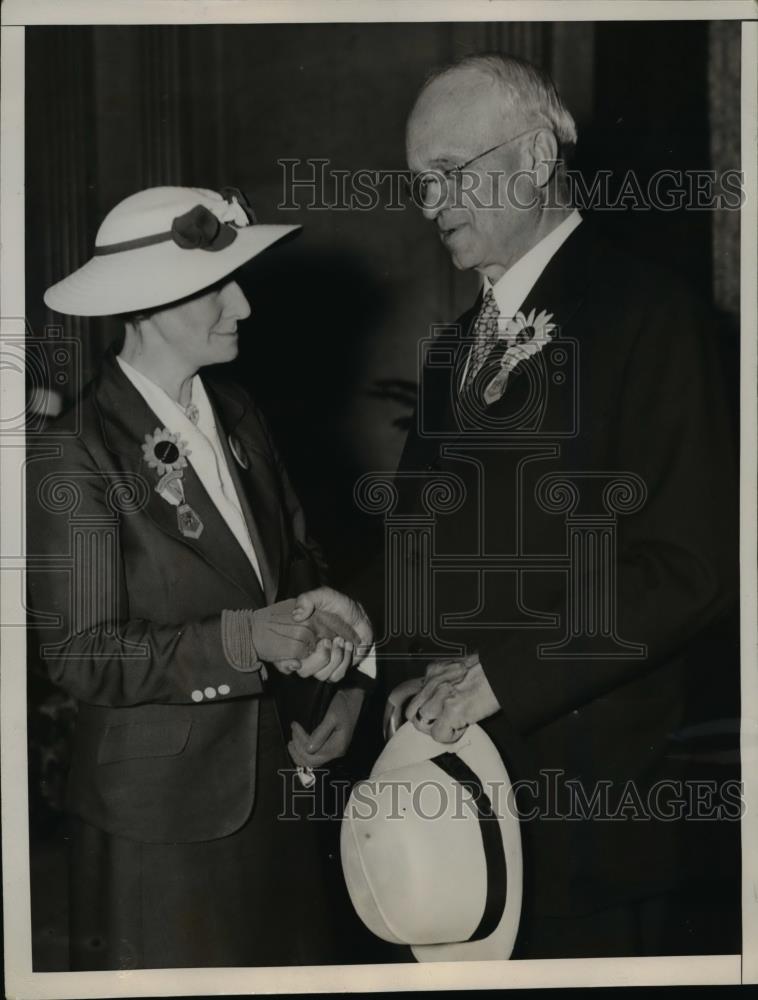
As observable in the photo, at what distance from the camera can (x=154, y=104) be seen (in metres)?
2.51

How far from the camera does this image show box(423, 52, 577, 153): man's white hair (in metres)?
2.49

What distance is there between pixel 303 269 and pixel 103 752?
1.11m

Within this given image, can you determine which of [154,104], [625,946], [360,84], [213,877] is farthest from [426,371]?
[625,946]

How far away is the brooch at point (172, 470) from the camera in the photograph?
97.3 inches

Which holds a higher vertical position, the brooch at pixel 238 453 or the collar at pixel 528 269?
the collar at pixel 528 269

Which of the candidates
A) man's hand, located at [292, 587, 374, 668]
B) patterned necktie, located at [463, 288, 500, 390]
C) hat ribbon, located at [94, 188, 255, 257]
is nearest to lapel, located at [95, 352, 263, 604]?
→ man's hand, located at [292, 587, 374, 668]

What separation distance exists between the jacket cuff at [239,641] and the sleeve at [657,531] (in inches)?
19.3

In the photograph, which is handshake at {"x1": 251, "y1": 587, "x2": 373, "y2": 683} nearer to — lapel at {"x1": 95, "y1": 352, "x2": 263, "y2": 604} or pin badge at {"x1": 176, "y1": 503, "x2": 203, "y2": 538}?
lapel at {"x1": 95, "y1": 352, "x2": 263, "y2": 604}

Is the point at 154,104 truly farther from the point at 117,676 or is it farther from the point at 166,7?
the point at 117,676

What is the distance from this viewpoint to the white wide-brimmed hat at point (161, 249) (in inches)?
97.1

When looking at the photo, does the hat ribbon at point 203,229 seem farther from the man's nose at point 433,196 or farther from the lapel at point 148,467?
the man's nose at point 433,196

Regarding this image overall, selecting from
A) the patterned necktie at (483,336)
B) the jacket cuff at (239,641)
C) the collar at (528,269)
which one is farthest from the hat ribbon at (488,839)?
the collar at (528,269)

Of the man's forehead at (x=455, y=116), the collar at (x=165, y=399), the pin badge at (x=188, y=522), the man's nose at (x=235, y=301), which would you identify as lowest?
the pin badge at (x=188, y=522)

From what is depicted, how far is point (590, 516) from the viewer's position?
99.1 inches
